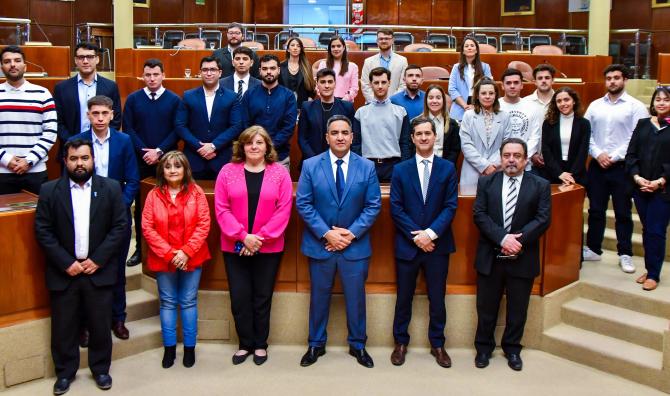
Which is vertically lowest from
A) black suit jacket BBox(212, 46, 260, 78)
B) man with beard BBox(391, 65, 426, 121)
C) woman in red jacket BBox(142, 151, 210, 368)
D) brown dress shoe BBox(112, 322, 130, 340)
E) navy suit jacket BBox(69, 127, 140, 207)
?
brown dress shoe BBox(112, 322, 130, 340)

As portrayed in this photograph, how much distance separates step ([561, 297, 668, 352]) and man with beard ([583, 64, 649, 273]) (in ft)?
1.76

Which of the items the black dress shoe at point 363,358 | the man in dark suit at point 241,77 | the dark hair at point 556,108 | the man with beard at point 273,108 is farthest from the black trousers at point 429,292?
the man in dark suit at point 241,77

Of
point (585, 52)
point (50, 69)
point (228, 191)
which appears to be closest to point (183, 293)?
point (228, 191)

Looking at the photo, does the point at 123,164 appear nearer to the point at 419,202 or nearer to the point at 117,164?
the point at 117,164

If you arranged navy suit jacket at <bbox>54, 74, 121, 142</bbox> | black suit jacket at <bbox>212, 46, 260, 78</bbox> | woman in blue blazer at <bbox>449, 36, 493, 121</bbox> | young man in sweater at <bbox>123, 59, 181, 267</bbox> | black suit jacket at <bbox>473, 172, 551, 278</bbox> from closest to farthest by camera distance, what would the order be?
black suit jacket at <bbox>473, 172, 551, 278</bbox>, navy suit jacket at <bbox>54, 74, 121, 142</bbox>, young man in sweater at <bbox>123, 59, 181, 267</bbox>, black suit jacket at <bbox>212, 46, 260, 78</bbox>, woman in blue blazer at <bbox>449, 36, 493, 121</bbox>

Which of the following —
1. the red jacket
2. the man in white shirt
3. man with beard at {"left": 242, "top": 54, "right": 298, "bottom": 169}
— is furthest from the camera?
the man in white shirt

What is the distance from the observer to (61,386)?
3.99 m

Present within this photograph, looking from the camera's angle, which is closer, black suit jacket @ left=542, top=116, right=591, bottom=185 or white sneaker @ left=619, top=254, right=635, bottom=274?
black suit jacket @ left=542, top=116, right=591, bottom=185

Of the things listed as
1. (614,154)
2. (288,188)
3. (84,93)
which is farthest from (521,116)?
(84,93)

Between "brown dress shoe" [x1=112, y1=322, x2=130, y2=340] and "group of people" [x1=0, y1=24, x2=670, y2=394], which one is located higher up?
"group of people" [x1=0, y1=24, x2=670, y2=394]

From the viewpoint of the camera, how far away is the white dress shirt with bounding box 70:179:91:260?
397 centimetres

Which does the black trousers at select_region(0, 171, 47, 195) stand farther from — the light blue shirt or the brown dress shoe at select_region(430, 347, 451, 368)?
the brown dress shoe at select_region(430, 347, 451, 368)

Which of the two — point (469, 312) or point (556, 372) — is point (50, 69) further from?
point (556, 372)

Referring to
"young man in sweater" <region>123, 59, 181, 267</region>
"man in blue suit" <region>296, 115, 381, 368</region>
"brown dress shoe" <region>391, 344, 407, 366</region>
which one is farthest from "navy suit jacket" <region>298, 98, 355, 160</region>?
"brown dress shoe" <region>391, 344, 407, 366</region>
